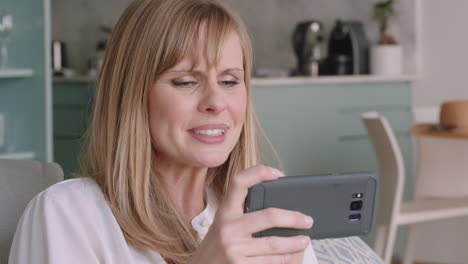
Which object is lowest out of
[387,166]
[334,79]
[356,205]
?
[387,166]

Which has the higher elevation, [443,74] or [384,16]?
[384,16]

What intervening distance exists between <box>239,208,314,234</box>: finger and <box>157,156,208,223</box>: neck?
312 mm

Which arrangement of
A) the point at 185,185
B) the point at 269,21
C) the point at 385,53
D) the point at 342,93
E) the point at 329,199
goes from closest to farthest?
the point at 329,199 → the point at 185,185 → the point at 342,93 → the point at 385,53 → the point at 269,21

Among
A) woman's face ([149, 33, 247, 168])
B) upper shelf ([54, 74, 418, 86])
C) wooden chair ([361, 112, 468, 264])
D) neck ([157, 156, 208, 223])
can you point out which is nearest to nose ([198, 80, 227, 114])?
woman's face ([149, 33, 247, 168])

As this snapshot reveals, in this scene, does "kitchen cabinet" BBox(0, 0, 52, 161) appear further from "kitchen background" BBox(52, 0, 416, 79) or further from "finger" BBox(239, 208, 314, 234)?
"finger" BBox(239, 208, 314, 234)

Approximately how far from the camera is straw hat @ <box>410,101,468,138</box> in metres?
3.36

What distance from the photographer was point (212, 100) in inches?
47.1

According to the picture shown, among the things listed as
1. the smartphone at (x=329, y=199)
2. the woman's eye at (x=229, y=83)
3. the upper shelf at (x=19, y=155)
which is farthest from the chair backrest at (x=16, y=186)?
the upper shelf at (x=19, y=155)

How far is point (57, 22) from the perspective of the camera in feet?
16.4

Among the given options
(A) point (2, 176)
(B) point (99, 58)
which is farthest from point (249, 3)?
(A) point (2, 176)

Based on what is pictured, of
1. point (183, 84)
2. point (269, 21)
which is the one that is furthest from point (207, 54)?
point (269, 21)

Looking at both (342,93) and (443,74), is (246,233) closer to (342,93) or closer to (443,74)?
(342,93)

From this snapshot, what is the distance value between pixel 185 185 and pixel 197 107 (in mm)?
168

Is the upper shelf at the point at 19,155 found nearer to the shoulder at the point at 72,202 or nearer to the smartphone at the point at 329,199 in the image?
the shoulder at the point at 72,202
